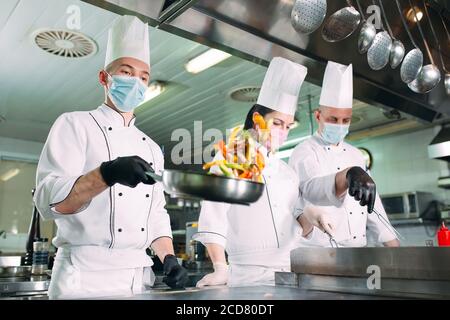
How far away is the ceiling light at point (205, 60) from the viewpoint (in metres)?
2.33

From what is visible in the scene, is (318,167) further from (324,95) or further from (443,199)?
(443,199)

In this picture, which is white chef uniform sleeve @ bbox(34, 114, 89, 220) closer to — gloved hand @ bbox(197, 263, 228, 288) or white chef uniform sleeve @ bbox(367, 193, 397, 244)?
gloved hand @ bbox(197, 263, 228, 288)

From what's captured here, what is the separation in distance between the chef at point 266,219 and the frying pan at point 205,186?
0.58m

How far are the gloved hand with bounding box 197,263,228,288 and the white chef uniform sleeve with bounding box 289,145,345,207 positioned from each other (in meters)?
0.53

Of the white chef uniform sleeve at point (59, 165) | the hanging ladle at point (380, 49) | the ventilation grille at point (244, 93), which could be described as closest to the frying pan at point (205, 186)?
the white chef uniform sleeve at point (59, 165)

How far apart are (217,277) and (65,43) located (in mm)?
A: 1424

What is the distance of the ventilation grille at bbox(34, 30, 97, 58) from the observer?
1.96 metres

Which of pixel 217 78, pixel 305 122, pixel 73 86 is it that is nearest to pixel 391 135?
pixel 305 122

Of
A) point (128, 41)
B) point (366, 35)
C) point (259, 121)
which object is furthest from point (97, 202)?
point (366, 35)

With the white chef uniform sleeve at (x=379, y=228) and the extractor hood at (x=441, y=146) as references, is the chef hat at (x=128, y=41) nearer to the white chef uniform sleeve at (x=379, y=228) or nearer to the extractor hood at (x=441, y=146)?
the white chef uniform sleeve at (x=379, y=228)

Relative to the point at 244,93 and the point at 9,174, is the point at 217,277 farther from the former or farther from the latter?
the point at 244,93

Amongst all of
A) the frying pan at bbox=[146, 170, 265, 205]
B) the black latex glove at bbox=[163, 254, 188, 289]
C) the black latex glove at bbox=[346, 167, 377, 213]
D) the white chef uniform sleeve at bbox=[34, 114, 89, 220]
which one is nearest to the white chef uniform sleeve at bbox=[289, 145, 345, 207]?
the black latex glove at bbox=[346, 167, 377, 213]
